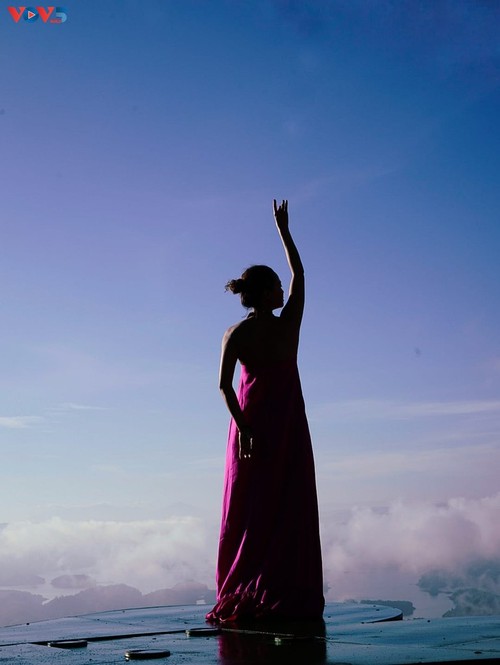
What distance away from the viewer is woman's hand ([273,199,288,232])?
22.3 feet

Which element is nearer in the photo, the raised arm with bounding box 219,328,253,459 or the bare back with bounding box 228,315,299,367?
the raised arm with bounding box 219,328,253,459

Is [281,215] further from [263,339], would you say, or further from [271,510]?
[271,510]

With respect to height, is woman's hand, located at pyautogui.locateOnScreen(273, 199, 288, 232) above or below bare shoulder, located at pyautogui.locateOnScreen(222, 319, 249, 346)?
above

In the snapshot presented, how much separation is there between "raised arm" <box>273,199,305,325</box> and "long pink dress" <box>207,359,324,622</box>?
38 cm

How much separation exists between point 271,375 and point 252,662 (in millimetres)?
2939

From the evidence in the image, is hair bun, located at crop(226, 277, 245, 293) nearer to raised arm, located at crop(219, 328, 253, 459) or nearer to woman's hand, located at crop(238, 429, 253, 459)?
raised arm, located at crop(219, 328, 253, 459)

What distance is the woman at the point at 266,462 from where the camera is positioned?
20.6 feet

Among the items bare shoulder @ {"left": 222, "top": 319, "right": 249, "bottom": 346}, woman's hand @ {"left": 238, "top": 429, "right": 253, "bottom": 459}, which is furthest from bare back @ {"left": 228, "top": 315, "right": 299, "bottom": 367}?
woman's hand @ {"left": 238, "top": 429, "right": 253, "bottom": 459}

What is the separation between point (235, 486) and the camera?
258 inches

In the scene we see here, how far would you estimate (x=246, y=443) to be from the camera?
20.9 feet

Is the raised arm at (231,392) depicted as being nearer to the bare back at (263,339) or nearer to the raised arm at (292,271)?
the bare back at (263,339)

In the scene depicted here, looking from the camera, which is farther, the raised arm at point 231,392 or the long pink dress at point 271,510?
the raised arm at point 231,392

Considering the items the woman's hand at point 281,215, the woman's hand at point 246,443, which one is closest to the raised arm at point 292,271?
the woman's hand at point 281,215

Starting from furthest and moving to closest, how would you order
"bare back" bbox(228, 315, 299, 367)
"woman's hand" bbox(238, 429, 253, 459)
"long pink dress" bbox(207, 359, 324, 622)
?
"bare back" bbox(228, 315, 299, 367), "woman's hand" bbox(238, 429, 253, 459), "long pink dress" bbox(207, 359, 324, 622)
